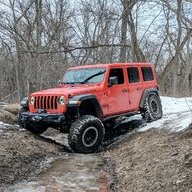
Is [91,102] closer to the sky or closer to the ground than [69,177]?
closer to the sky

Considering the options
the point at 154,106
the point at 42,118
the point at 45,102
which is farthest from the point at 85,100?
the point at 154,106

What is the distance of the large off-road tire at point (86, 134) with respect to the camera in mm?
10718

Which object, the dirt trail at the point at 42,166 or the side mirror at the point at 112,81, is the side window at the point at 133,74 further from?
the dirt trail at the point at 42,166

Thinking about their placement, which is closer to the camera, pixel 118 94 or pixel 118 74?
pixel 118 94

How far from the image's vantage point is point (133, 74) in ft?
44.0

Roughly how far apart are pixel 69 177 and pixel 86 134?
2.66 m

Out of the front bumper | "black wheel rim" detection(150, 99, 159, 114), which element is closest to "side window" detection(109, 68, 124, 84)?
"black wheel rim" detection(150, 99, 159, 114)

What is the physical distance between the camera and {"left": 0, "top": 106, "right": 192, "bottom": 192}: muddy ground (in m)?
7.40

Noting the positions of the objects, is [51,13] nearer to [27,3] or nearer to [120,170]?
[27,3]

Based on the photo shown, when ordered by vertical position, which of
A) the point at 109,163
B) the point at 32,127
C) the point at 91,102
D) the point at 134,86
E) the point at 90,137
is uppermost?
the point at 134,86

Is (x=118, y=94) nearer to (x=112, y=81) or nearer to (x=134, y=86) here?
(x=112, y=81)

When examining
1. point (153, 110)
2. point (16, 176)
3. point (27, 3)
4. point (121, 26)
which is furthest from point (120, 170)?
point (27, 3)

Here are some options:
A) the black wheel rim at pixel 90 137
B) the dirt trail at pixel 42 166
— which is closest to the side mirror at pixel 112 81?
the black wheel rim at pixel 90 137

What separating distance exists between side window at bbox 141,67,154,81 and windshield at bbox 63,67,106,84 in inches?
76.2
